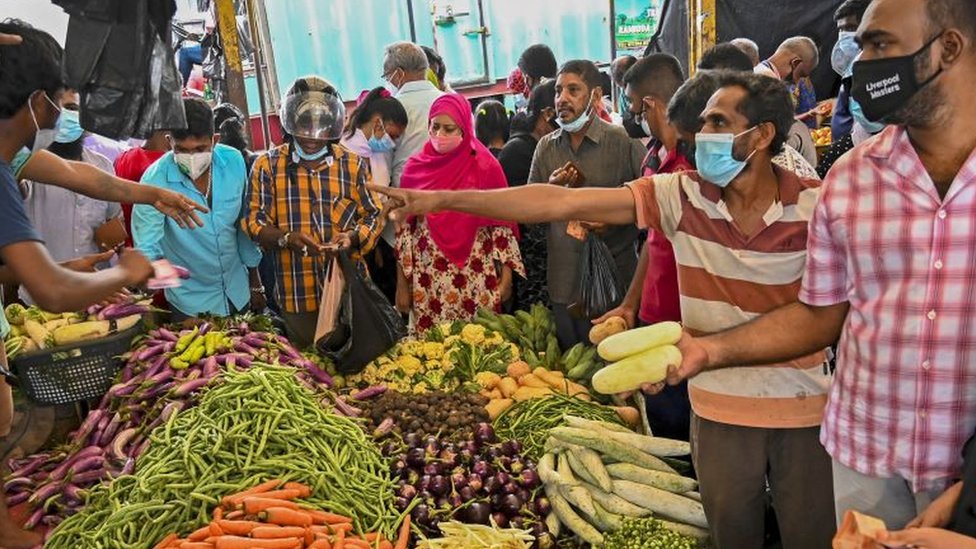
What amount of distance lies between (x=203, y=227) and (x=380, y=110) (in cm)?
167

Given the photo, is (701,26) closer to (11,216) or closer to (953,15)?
(953,15)

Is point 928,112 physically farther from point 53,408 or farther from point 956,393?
point 53,408

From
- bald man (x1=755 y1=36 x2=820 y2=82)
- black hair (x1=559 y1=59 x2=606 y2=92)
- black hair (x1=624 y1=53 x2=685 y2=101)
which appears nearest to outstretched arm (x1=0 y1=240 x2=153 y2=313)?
black hair (x1=624 y1=53 x2=685 y2=101)

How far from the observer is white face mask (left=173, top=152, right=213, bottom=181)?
4.43 metres

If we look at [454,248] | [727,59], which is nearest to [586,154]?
[727,59]

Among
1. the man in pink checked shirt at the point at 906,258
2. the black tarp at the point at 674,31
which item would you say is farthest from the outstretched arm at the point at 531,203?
the black tarp at the point at 674,31

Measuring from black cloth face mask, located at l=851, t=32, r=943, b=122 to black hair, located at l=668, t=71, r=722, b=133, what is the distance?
936 millimetres

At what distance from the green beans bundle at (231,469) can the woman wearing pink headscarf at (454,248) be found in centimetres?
189

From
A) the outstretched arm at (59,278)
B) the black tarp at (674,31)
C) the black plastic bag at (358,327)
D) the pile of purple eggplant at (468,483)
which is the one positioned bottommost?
the pile of purple eggplant at (468,483)

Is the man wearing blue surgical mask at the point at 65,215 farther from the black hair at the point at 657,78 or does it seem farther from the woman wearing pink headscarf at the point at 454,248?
the black hair at the point at 657,78

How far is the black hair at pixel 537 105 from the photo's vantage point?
5695mm

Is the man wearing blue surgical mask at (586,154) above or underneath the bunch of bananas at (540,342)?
above

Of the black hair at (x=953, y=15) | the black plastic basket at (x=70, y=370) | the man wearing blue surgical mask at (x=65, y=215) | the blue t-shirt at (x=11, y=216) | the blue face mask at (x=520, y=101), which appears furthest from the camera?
the blue face mask at (x=520, y=101)

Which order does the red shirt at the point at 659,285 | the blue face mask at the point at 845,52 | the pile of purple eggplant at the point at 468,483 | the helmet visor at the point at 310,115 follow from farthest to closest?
the helmet visor at the point at 310,115
the blue face mask at the point at 845,52
the red shirt at the point at 659,285
the pile of purple eggplant at the point at 468,483
